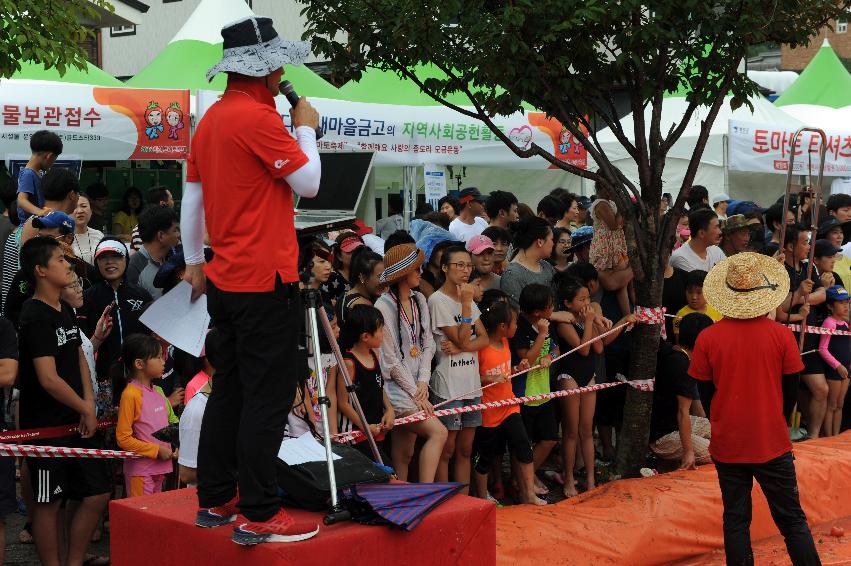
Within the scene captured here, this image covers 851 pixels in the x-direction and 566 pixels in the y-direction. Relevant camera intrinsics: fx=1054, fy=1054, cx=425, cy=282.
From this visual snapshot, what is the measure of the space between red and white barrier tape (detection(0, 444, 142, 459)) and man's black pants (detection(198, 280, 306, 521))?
1.66 meters

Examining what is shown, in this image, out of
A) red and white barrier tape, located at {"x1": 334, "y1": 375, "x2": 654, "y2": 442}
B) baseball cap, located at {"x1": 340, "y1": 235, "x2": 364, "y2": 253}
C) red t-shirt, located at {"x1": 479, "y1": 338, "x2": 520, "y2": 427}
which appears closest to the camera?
red and white barrier tape, located at {"x1": 334, "y1": 375, "x2": 654, "y2": 442}

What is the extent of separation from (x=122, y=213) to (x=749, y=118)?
31.8 ft

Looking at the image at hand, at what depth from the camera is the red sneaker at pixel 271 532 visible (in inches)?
152

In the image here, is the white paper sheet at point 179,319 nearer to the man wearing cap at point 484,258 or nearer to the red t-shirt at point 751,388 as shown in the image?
the red t-shirt at point 751,388

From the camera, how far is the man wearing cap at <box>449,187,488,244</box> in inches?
413

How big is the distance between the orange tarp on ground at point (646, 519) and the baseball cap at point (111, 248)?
2864 millimetres

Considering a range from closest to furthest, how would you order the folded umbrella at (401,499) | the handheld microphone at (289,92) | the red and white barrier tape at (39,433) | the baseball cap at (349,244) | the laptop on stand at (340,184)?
the handheld microphone at (289,92)
the folded umbrella at (401,499)
the red and white barrier tape at (39,433)
the laptop on stand at (340,184)
the baseball cap at (349,244)

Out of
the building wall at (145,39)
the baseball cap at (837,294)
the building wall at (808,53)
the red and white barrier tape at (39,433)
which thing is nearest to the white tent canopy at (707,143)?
the baseball cap at (837,294)

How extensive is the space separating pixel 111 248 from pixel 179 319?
2.43m

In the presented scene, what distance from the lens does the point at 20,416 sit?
18.3ft

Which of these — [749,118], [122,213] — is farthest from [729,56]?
[749,118]

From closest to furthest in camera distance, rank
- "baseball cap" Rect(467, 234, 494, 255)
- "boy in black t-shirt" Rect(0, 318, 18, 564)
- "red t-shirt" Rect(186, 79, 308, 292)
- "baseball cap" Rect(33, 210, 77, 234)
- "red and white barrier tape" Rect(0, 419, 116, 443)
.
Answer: "red t-shirt" Rect(186, 79, 308, 292)
"boy in black t-shirt" Rect(0, 318, 18, 564)
"red and white barrier tape" Rect(0, 419, 116, 443)
"baseball cap" Rect(33, 210, 77, 234)
"baseball cap" Rect(467, 234, 494, 255)

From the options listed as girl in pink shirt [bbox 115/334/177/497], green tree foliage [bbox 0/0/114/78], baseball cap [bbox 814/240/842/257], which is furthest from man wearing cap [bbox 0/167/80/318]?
baseball cap [bbox 814/240/842/257]

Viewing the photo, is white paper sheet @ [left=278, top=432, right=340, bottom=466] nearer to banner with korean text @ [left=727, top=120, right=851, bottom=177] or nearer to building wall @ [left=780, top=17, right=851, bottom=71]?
banner with korean text @ [left=727, top=120, right=851, bottom=177]
